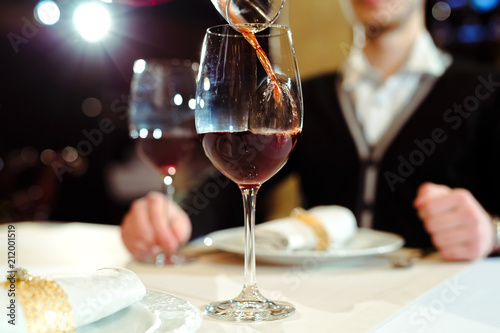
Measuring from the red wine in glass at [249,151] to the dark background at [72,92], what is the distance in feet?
14.0

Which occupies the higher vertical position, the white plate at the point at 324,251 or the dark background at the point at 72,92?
the dark background at the point at 72,92

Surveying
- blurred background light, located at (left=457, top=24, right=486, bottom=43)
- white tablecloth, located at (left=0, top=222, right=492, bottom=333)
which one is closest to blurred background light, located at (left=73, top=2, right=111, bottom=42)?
blurred background light, located at (left=457, top=24, right=486, bottom=43)

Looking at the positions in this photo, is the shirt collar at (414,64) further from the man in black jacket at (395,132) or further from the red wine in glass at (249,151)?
the red wine in glass at (249,151)

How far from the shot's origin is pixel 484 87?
6.07ft

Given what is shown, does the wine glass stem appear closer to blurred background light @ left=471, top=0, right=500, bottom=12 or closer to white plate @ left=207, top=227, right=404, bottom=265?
white plate @ left=207, top=227, right=404, bottom=265

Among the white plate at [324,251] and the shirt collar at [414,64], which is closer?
the white plate at [324,251]

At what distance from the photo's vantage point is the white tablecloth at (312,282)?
578mm

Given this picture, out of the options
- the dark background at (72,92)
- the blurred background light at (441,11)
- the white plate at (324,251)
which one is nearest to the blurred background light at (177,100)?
the white plate at (324,251)

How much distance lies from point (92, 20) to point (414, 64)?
4299 mm

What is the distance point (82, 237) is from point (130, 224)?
0.75 ft

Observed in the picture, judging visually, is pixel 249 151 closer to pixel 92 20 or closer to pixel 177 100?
pixel 177 100

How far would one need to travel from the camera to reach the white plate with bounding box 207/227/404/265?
85 cm

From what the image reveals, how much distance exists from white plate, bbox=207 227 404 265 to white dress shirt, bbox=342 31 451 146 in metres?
0.87

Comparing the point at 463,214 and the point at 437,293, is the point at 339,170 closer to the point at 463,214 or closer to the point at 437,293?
the point at 463,214
